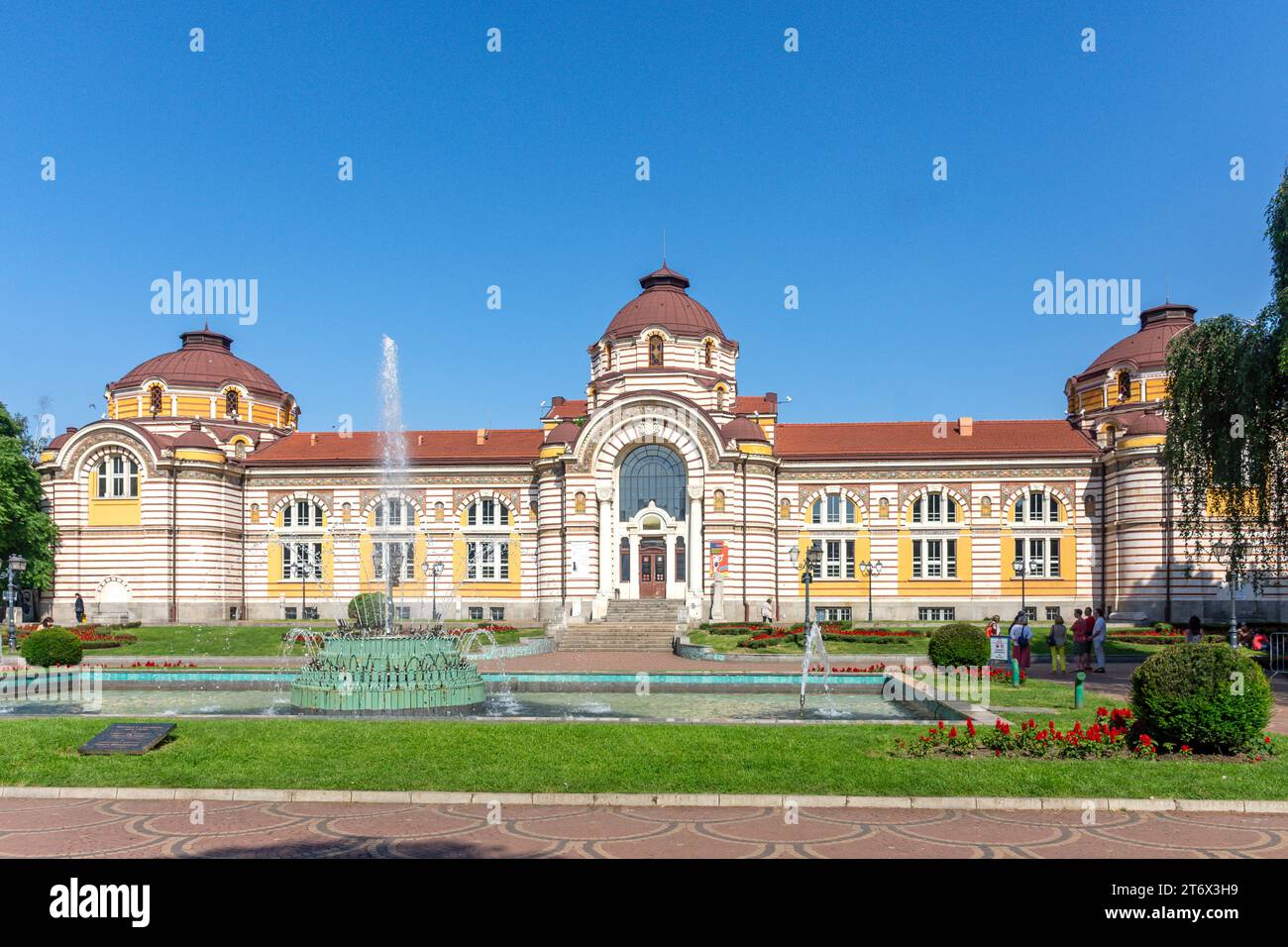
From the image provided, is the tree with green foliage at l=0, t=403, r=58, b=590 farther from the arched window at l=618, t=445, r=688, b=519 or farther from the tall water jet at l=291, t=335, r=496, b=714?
the tall water jet at l=291, t=335, r=496, b=714

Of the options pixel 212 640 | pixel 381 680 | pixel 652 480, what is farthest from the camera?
pixel 652 480

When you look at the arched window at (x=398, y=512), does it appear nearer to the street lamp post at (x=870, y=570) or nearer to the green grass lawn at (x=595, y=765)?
the street lamp post at (x=870, y=570)

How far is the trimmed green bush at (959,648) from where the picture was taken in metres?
25.3

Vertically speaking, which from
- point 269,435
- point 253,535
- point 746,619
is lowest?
point 746,619

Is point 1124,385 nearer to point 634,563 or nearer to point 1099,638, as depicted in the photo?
point 634,563

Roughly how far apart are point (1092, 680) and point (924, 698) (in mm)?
7842

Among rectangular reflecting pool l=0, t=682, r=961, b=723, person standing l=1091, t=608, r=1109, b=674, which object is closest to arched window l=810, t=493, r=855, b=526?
person standing l=1091, t=608, r=1109, b=674

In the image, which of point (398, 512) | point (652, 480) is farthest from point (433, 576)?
point (652, 480)

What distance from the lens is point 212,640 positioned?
41375mm

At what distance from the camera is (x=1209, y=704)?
1395 centimetres

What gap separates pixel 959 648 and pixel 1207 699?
37.4 ft

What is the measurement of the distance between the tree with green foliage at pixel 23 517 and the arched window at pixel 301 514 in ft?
34.1
